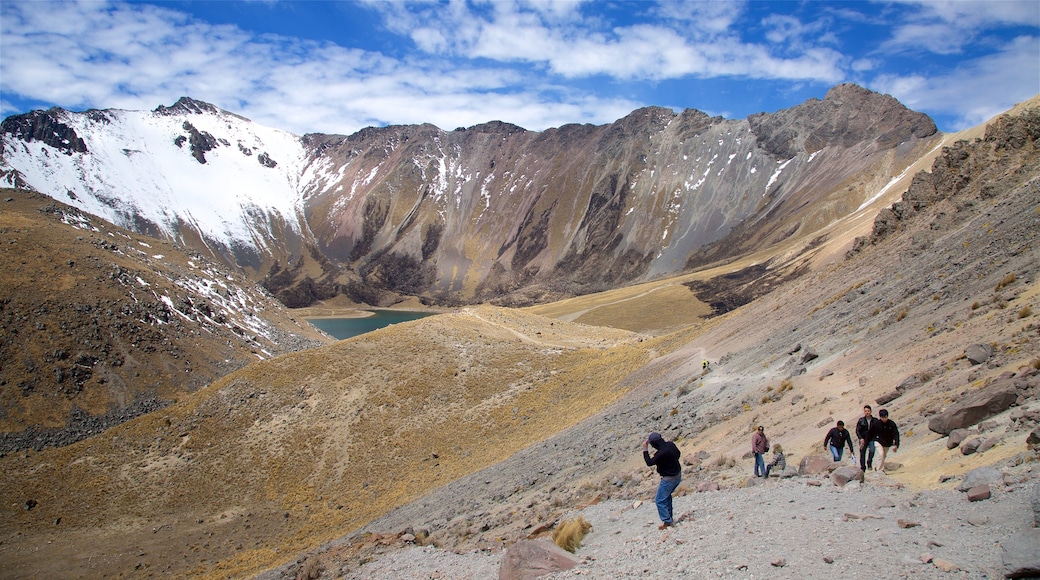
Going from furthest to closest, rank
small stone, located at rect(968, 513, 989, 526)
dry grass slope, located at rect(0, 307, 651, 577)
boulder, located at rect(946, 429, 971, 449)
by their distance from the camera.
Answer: dry grass slope, located at rect(0, 307, 651, 577), boulder, located at rect(946, 429, 971, 449), small stone, located at rect(968, 513, 989, 526)

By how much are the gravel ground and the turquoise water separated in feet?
421

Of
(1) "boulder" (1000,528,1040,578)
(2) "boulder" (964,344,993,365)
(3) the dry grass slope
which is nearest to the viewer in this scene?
(1) "boulder" (1000,528,1040,578)

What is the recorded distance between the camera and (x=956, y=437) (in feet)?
35.6

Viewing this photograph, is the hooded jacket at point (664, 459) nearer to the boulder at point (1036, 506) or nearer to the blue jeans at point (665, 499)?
the blue jeans at point (665, 499)

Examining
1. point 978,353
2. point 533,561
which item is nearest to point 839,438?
point 978,353

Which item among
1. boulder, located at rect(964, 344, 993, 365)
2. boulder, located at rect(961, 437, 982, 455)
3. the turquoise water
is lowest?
boulder, located at rect(961, 437, 982, 455)

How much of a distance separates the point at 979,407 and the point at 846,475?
3005 millimetres

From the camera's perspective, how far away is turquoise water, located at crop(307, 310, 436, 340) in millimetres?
143750

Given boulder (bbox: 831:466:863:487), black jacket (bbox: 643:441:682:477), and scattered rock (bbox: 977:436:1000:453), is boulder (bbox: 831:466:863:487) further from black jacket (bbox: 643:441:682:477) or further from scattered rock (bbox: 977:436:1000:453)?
black jacket (bbox: 643:441:682:477)

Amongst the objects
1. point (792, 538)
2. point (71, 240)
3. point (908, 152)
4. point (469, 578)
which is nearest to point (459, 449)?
point (469, 578)

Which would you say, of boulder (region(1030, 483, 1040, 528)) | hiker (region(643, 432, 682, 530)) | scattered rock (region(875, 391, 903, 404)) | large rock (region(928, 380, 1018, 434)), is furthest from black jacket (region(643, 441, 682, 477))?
scattered rock (region(875, 391, 903, 404))

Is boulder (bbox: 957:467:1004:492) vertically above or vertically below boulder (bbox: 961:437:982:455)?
below

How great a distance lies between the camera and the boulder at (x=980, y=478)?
8906mm

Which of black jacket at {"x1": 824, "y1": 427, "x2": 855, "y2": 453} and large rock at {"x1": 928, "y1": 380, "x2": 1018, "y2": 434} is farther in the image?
black jacket at {"x1": 824, "y1": 427, "x2": 855, "y2": 453}
